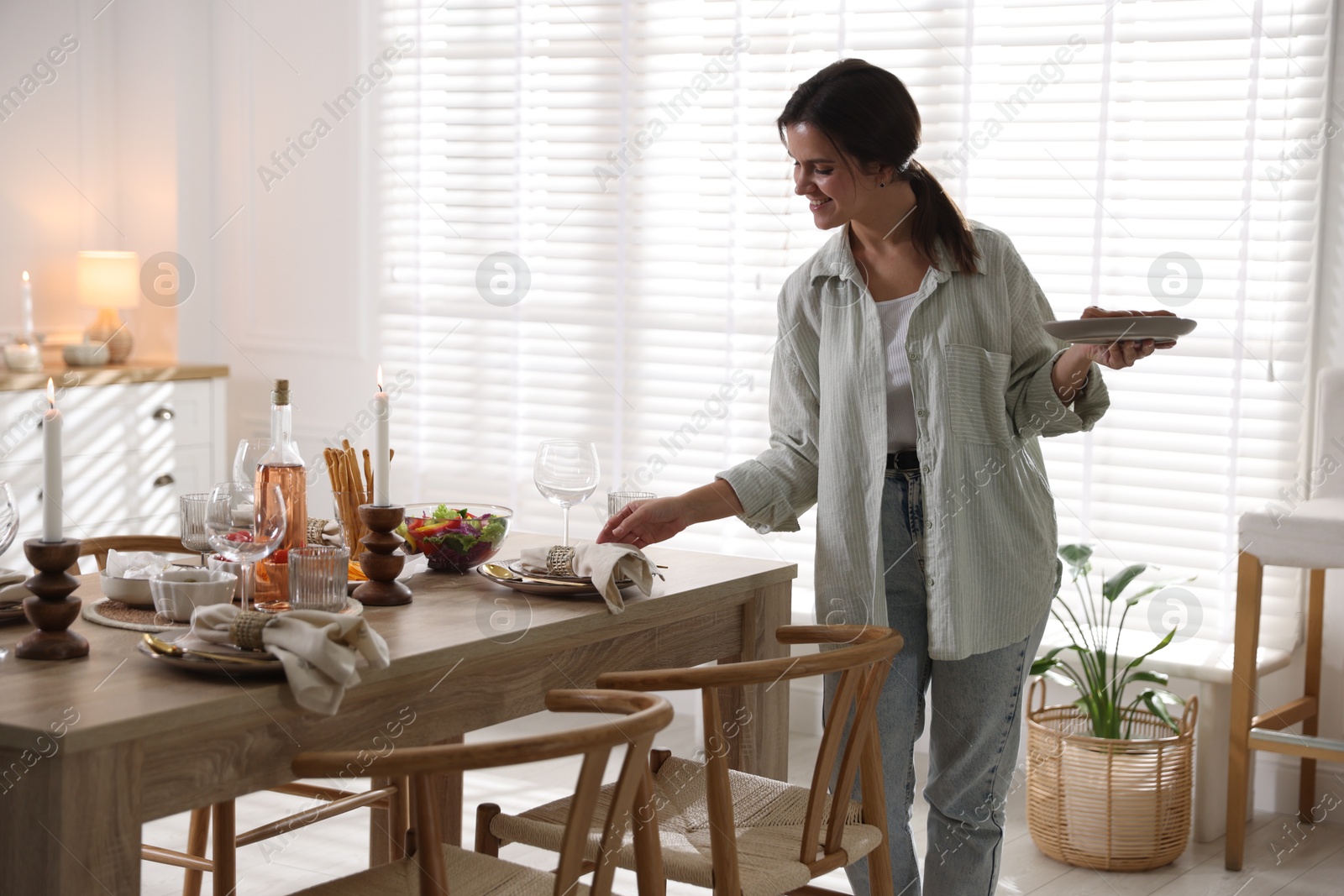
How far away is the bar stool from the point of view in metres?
2.97

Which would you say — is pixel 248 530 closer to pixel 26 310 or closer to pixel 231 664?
pixel 231 664

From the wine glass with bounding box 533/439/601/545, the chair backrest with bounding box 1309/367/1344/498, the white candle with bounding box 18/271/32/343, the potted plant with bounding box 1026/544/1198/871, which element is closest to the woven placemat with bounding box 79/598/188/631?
the wine glass with bounding box 533/439/601/545

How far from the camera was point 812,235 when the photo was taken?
3832mm

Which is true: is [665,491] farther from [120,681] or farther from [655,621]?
[120,681]

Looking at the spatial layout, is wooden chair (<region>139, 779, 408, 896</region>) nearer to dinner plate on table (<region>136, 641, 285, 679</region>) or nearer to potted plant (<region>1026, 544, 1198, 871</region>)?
dinner plate on table (<region>136, 641, 285, 679</region>)

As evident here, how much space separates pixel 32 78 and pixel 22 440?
4.25 feet

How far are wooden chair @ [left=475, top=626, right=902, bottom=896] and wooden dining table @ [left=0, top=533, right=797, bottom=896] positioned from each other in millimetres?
153

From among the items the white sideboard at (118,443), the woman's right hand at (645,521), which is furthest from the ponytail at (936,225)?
the white sideboard at (118,443)

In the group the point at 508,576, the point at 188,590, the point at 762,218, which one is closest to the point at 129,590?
the point at 188,590

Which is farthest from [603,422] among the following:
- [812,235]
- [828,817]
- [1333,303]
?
[828,817]

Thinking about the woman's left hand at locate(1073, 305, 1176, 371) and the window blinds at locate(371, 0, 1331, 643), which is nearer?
the woman's left hand at locate(1073, 305, 1176, 371)

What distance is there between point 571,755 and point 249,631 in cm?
43

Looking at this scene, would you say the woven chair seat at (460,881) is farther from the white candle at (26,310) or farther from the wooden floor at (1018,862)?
the white candle at (26,310)

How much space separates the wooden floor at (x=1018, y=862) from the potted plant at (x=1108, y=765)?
2.5 inches
